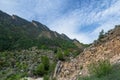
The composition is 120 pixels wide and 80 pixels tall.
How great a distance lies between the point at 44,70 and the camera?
153 feet

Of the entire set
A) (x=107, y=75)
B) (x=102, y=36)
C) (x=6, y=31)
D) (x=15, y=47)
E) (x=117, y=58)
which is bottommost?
(x=107, y=75)

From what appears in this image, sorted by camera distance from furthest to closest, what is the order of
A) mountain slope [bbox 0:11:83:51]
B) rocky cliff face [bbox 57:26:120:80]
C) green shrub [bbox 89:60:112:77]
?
mountain slope [bbox 0:11:83:51]
rocky cliff face [bbox 57:26:120:80]
green shrub [bbox 89:60:112:77]

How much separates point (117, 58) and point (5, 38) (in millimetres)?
106087

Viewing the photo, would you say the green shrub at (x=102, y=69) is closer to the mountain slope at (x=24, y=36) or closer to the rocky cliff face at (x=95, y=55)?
the rocky cliff face at (x=95, y=55)

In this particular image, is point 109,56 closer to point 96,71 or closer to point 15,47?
point 96,71

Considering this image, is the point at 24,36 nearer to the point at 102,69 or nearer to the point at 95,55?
the point at 95,55

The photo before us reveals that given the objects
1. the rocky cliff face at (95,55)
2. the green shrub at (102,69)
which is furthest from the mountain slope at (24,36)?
the green shrub at (102,69)

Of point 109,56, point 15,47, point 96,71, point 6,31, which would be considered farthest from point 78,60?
point 6,31

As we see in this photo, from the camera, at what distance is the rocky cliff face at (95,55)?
26.8 m

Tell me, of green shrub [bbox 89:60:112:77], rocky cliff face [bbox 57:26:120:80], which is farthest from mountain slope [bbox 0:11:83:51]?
green shrub [bbox 89:60:112:77]

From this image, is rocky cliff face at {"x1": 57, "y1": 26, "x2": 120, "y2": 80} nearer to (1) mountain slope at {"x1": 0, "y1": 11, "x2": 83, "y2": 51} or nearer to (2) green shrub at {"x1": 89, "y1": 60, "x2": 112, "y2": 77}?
(2) green shrub at {"x1": 89, "y1": 60, "x2": 112, "y2": 77}

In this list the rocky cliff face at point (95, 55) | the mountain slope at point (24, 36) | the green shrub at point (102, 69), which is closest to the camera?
the green shrub at point (102, 69)

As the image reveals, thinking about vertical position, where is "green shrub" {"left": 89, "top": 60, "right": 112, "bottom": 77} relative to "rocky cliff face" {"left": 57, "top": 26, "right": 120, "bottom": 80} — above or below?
below

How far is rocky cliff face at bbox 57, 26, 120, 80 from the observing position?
2683 centimetres
